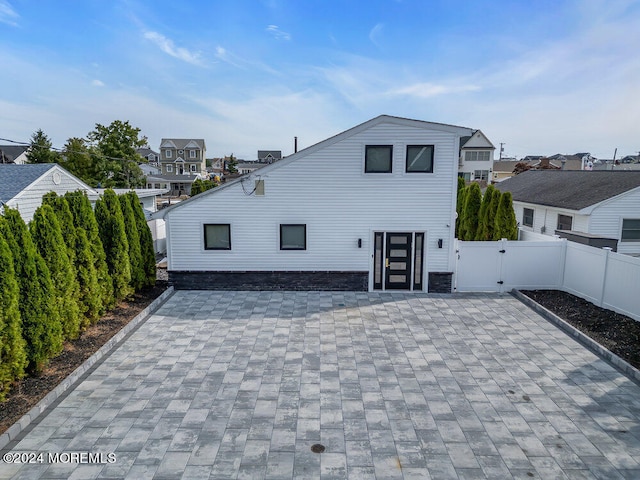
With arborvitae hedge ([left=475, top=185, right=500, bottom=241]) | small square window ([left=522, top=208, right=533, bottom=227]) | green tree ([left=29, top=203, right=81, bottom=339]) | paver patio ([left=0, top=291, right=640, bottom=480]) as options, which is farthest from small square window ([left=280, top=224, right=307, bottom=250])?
small square window ([left=522, top=208, right=533, bottom=227])

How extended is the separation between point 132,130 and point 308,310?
1453 inches

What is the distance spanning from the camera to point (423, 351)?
27.0 feet

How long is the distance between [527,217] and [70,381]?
2345cm

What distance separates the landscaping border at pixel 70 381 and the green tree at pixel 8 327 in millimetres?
672

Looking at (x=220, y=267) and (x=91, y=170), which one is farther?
(x=91, y=170)

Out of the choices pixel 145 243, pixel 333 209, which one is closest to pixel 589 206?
pixel 333 209

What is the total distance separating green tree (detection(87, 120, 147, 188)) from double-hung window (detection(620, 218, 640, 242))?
130ft

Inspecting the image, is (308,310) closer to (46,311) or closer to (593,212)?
(46,311)

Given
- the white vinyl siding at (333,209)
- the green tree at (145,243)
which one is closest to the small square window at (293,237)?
the white vinyl siding at (333,209)

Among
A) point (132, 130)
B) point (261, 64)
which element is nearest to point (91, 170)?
point (132, 130)

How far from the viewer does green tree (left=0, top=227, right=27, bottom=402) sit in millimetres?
6070

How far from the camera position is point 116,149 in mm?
38688

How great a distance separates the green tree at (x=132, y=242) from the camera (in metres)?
11.5

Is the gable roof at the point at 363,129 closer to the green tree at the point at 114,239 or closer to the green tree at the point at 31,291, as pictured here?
the green tree at the point at 114,239
